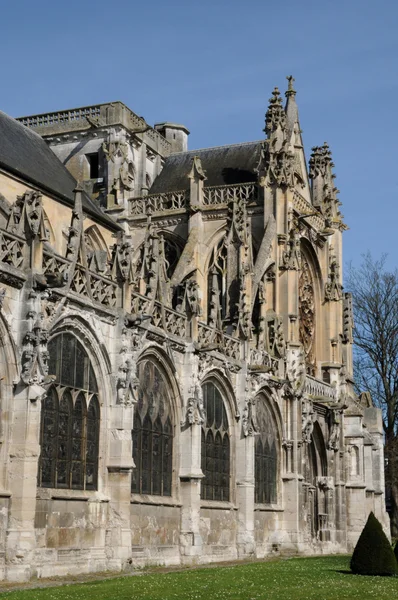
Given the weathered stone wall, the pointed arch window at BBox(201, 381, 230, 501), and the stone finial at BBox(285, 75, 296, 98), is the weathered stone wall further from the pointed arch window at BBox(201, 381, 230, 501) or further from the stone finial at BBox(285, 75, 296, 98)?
the stone finial at BBox(285, 75, 296, 98)

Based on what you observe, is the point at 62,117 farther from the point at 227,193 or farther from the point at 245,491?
the point at 245,491

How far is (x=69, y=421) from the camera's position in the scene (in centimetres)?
1873

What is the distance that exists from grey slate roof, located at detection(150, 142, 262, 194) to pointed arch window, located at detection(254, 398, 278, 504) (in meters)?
10.1

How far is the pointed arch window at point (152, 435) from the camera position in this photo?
70.5 feet

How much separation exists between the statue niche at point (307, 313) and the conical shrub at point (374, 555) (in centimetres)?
1619

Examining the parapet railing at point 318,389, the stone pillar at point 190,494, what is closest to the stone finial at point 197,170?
the parapet railing at point 318,389

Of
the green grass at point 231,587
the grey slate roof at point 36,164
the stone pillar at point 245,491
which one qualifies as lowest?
the green grass at point 231,587

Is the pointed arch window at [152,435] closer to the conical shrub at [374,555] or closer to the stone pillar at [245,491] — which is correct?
the stone pillar at [245,491]

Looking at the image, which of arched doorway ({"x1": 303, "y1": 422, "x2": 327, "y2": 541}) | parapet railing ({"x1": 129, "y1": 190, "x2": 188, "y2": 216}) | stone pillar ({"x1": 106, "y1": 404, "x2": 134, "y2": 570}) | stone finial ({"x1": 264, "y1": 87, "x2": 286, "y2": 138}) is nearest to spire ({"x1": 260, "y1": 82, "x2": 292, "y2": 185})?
stone finial ({"x1": 264, "y1": 87, "x2": 286, "y2": 138})

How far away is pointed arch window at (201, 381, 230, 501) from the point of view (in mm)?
24781

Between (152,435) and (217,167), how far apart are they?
56.8 feet

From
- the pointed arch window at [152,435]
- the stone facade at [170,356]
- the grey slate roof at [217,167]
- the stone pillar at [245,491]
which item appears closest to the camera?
the stone facade at [170,356]

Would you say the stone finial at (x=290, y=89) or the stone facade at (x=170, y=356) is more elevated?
the stone finial at (x=290, y=89)

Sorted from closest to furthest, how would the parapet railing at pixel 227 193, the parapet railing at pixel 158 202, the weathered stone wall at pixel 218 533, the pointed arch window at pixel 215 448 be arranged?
the weathered stone wall at pixel 218 533
the pointed arch window at pixel 215 448
the parapet railing at pixel 227 193
the parapet railing at pixel 158 202
